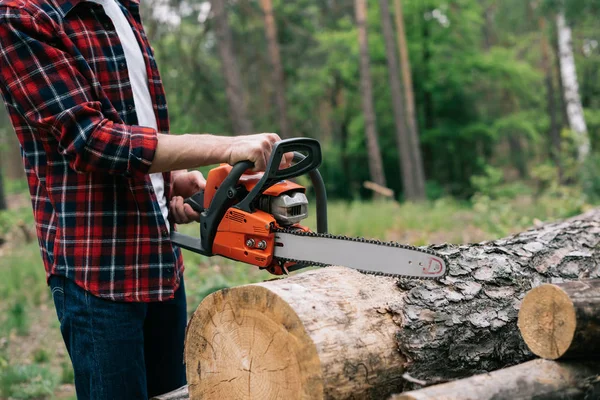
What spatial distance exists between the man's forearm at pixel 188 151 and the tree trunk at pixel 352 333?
46 cm

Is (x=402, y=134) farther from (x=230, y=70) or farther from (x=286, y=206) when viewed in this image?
(x=286, y=206)

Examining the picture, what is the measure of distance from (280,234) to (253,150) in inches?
12.6

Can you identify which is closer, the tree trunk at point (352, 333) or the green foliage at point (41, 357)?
the tree trunk at point (352, 333)

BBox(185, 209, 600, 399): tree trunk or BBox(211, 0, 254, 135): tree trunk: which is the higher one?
BBox(211, 0, 254, 135): tree trunk

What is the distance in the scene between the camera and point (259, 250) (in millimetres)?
2098

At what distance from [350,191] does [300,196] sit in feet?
73.8

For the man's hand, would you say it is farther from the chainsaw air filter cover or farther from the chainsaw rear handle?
the chainsaw air filter cover

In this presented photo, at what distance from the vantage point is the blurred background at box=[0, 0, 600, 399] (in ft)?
41.5

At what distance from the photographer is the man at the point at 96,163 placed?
1.85 meters

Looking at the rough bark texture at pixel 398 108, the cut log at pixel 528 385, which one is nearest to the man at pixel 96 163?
the cut log at pixel 528 385

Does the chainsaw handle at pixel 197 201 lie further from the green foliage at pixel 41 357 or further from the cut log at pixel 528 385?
the green foliage at pixel 41 357

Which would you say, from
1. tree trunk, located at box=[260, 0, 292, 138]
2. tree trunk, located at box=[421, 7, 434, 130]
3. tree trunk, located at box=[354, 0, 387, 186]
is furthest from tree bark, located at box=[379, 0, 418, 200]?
tree trunk, located at box=[421, 7, 434, 130]

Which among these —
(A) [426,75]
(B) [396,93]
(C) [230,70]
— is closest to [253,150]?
(C) [230,70]

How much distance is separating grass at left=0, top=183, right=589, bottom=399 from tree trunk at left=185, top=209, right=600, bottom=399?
8.60 ft
